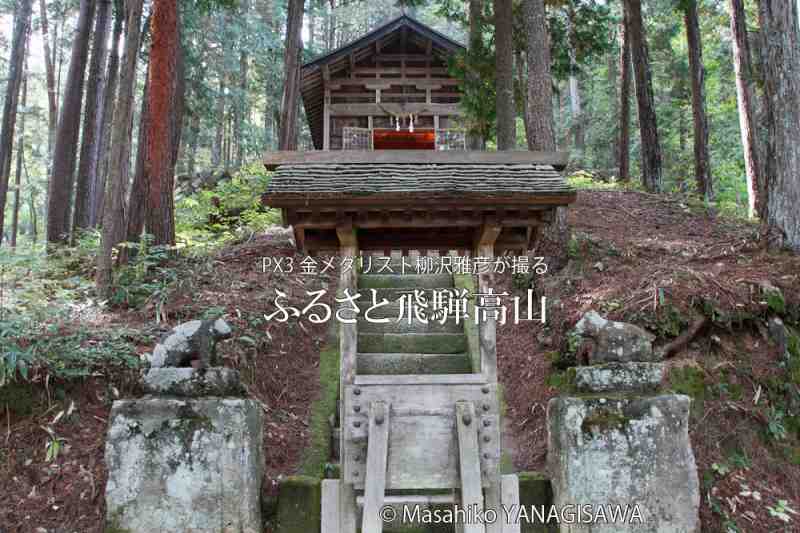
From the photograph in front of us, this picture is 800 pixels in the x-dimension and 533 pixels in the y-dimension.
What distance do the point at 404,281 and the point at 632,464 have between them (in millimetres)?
5068

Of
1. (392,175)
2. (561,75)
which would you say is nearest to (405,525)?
(392,175)

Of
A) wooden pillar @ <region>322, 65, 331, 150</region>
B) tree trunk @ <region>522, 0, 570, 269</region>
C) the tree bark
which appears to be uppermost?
the tree bark

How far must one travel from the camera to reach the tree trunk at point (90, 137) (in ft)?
45.9

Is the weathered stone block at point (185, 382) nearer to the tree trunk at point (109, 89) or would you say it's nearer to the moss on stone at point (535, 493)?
the moss on stone at point (535, 493)

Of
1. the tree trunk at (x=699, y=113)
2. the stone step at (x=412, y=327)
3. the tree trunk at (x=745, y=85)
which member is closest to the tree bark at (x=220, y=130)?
the tree trunk at (x=699, y=113)

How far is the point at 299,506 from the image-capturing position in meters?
5.12

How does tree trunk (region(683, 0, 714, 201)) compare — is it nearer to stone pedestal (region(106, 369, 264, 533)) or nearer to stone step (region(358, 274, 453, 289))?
stone step (region(358, 274, 453, 289))

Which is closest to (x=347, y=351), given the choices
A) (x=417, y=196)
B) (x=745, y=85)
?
(x=417, y=196)

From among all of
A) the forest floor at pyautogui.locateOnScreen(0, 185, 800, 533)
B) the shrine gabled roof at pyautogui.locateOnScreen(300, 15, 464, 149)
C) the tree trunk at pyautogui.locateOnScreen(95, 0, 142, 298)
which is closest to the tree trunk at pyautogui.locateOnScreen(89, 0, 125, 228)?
the shrine gabled roof at pyautogui.locateOnScreen(300, 15, 464, 149)

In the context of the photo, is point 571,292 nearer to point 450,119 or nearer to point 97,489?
point 97,489

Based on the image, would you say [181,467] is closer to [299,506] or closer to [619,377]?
[299,506]

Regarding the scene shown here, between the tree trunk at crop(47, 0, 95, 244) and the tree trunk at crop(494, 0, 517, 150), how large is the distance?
9.46 metres

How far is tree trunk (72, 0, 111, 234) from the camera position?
14.0m

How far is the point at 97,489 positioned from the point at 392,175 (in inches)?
161
